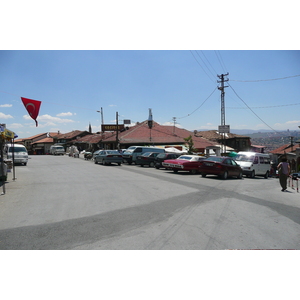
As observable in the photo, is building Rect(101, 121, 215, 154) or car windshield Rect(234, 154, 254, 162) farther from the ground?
building Rect(101, 121, 215, 154)

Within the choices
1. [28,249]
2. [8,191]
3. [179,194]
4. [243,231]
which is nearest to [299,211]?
[243,231]

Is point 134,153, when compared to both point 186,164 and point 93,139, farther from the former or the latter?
point 93,139

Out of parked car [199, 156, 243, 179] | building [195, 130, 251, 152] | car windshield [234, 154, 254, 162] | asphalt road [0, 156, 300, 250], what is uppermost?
building [195, 130, 251, 152]

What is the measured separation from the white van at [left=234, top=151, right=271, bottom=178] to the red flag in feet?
49.1

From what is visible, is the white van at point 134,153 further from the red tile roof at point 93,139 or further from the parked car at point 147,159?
the red tile roof at point 93,139

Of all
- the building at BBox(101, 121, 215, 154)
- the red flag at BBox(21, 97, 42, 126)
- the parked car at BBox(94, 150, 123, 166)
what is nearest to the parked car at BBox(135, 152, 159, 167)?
the parked car at BBox(94, 150, 123, 166)

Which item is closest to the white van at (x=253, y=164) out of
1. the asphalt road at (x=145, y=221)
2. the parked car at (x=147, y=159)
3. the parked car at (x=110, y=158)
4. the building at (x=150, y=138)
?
the parked car at (x=147, y=159)

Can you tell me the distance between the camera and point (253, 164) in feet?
70.0

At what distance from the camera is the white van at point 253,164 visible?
2114 cm

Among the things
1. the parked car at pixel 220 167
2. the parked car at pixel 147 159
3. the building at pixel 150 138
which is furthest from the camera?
the building at pixel 150 138

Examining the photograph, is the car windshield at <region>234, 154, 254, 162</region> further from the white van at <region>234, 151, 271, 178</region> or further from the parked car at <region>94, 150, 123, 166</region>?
the parked car at <region>94, 150, 123, 166</region>

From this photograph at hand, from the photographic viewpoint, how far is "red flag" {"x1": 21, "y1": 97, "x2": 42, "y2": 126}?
13.6 metres

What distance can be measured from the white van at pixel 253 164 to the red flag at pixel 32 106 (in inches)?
589

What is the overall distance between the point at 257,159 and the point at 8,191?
17570 millimetres
